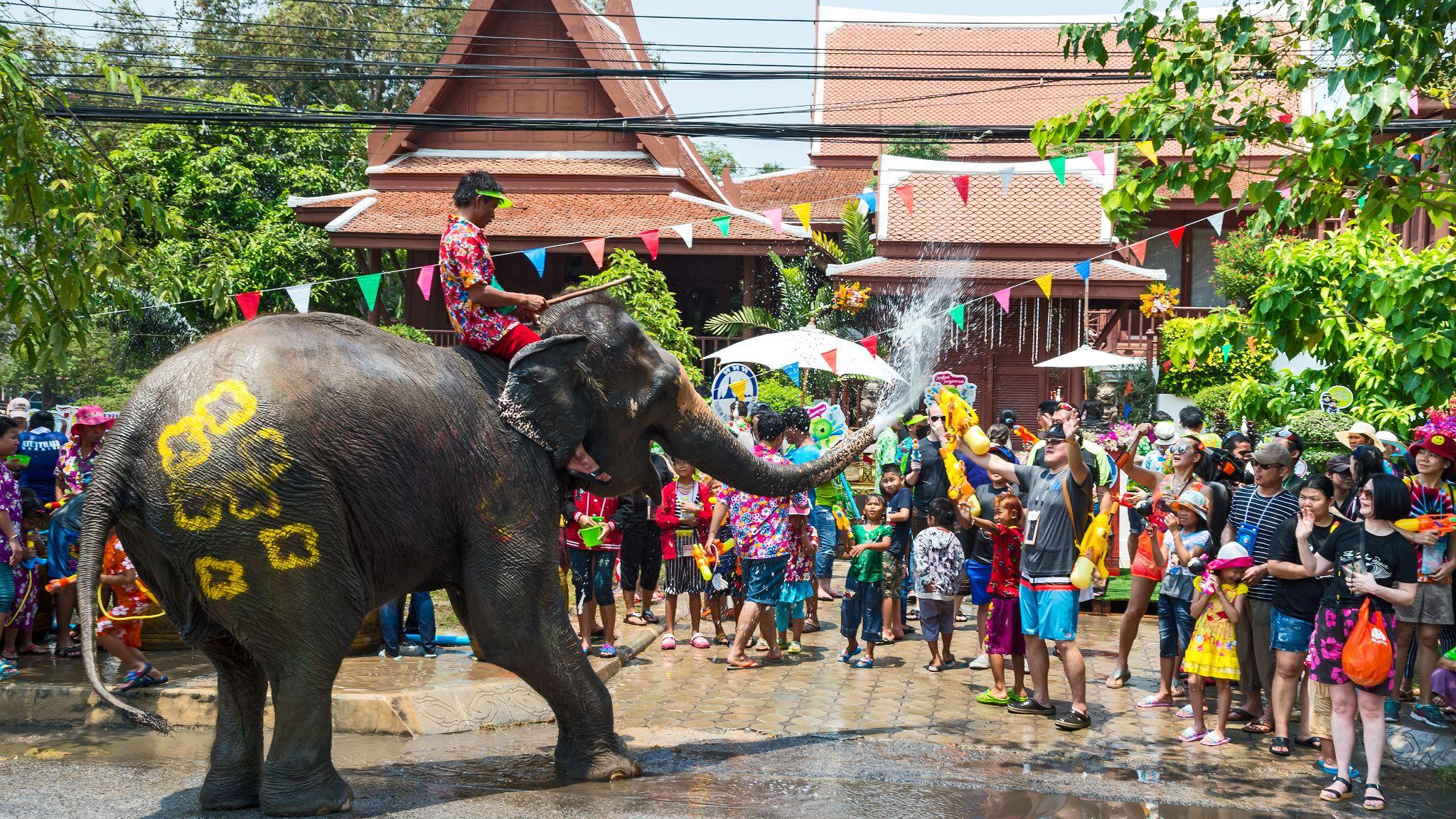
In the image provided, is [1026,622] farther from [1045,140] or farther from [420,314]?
[420,314]

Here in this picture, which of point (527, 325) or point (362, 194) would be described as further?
point (362, 194)

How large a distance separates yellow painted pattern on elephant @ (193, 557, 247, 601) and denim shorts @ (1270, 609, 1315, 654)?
5413mm

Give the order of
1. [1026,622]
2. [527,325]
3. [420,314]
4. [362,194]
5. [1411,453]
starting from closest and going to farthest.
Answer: [527,325]
[1026,622]
[1411,453]
[362,194]
[420,314]

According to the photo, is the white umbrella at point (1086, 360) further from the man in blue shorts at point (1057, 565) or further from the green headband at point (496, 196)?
the green headband at point (496, 196)

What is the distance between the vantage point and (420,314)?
2330 cm

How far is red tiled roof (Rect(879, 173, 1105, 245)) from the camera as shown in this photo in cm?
2094

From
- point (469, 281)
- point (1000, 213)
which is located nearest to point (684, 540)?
point (469, 281)

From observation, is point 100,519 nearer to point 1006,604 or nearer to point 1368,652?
point 1006,604

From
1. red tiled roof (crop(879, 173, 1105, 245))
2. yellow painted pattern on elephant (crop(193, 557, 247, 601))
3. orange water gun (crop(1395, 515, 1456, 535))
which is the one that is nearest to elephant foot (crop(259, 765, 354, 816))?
yellow painted pattern on elephant (crop(193, 557, 247, 601))

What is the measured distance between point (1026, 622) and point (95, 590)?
5.29 m

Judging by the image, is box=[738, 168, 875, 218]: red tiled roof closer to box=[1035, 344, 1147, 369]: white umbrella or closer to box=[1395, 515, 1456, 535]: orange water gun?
box=[1035, 344, 1147, 369]: white umbrella

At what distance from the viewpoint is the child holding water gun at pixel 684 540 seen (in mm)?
10539

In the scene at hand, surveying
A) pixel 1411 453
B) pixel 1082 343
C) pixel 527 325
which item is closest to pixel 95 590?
pixel 527 325

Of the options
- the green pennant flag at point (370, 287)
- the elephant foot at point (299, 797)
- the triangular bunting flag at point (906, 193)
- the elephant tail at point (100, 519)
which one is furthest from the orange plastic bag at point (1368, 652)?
the green pennant flag at point (370, 287)
